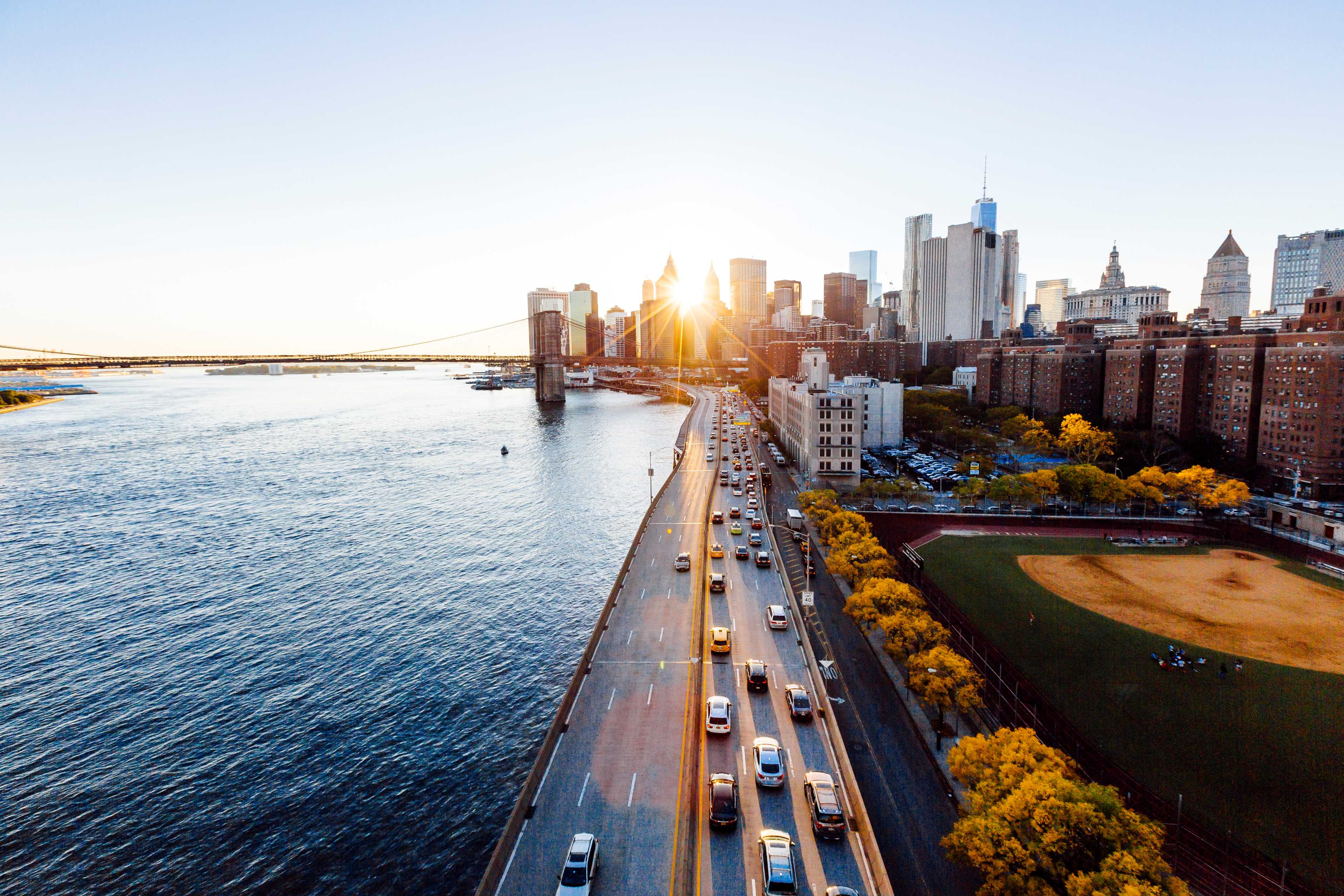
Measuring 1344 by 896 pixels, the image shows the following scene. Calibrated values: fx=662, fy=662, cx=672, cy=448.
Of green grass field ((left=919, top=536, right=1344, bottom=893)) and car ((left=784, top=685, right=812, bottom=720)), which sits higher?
car ((left=784, top=685, right=812, bottom=720))

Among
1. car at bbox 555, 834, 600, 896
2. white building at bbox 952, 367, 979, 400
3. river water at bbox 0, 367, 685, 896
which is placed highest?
white building at bbox 952, 367, 979, 400

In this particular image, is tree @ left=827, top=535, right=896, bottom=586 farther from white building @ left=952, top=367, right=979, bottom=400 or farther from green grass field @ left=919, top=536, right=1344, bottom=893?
white building @ left=952, top=367, right=979, bottom=400

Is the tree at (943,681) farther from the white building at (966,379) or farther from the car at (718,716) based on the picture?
the white building at (966,379)

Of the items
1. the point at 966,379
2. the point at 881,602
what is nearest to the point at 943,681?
the point at 881,602

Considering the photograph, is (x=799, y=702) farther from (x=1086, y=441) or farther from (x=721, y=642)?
(x=1086, y=441)

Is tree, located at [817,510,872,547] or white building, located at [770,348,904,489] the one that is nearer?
tree, located at [817,510,872,547]

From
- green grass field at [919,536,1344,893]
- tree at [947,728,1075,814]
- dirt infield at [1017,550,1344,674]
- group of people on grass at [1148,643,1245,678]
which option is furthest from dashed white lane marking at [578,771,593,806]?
dirt infield at [1017,550,1344,674]

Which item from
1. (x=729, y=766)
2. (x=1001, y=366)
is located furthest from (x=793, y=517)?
(x=1001, y=366)
